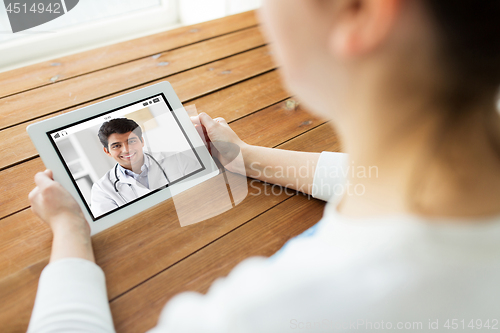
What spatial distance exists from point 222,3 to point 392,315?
2002 millimetres

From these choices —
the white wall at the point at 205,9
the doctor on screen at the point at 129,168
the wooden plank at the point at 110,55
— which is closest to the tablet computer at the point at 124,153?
the doctor on screen at the point at 129,168

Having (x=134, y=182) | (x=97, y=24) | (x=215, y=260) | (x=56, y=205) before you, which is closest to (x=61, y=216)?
(x=56, y=205)

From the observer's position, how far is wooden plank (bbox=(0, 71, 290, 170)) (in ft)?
2.53

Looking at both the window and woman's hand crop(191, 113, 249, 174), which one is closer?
woman's hand crop(191, 113, 249, 174)

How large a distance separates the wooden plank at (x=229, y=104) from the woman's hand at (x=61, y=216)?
0.69 feet

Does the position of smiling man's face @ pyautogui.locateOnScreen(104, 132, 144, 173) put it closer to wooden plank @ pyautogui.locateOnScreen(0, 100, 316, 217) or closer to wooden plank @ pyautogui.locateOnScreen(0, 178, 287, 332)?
wooden plank @ pyautogui.locateOnScreen(0, 178, 287, 332)

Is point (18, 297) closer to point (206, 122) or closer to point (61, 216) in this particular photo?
point (61, 216)

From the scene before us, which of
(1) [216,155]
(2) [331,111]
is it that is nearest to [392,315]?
(2) [331,111]

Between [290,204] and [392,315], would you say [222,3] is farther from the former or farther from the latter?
[392,315]

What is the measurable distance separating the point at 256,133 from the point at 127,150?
321mm

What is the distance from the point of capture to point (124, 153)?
0.64m

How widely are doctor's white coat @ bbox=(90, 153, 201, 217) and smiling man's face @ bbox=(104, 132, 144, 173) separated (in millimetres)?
20

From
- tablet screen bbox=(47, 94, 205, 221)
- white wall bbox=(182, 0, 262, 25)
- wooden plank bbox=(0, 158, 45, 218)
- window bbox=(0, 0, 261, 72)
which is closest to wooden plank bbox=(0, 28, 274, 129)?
wooden plank bbox=(0, 158, 45, 218)

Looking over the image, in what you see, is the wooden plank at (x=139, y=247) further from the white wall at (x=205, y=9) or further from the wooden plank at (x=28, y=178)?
the white wall at (x=205, y=9)
